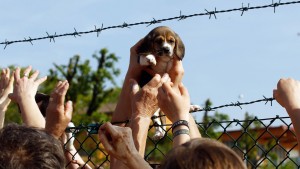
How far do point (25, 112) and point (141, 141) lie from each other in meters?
0.82

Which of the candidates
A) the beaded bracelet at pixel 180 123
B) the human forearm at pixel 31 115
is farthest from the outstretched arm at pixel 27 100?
the beaded bracelet at pixel 180 123

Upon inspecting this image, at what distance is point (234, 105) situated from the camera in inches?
195

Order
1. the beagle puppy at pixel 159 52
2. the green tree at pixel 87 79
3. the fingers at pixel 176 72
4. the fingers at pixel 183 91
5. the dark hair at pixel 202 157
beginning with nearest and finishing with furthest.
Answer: the dark hair at pixel 202 157
the fingers at pixel 183 91
the fingers at pixel 176 72
the beagle puppy at pixel 159 52
the green tree at pixel 87 79

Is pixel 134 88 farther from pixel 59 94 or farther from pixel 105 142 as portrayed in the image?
pixel 105 142

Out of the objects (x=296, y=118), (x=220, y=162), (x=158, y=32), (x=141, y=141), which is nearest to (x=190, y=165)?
(x=220, y=162)

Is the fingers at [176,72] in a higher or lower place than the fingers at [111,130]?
lower

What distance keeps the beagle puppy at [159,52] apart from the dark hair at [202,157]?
3221 millimetres

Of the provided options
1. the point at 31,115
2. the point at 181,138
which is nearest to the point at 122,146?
the point at 181,138

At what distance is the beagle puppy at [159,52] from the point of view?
21.3 ft

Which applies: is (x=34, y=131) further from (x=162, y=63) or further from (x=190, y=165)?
(x=162, y=63)

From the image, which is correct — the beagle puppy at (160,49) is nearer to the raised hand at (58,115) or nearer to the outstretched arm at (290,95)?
the raised hand at (58,115)

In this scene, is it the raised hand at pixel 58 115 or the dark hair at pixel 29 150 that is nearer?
the dark hair at pixel 29 150

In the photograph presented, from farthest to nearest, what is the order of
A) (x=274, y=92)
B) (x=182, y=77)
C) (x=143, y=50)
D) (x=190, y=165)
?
(x=143, y=50)
(x=182, y=77)
(x=274, y=92)
(x=190, y=165)

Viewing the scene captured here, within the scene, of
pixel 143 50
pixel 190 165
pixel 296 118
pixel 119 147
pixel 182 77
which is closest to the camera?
pixel 190 165
